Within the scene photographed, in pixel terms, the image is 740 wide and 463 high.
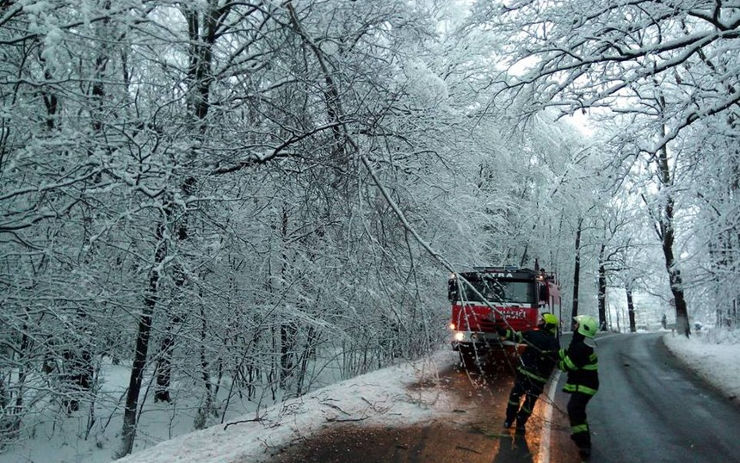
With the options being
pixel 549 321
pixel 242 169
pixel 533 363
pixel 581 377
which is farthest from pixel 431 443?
pixel 242 169

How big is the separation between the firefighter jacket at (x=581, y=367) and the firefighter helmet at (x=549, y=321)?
0.64 meters

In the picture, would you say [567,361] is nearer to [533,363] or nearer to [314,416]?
[533,363]

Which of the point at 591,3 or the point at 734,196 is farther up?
the point at 591,3

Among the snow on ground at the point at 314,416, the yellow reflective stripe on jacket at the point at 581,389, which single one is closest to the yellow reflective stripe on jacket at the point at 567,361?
the yellow reflective stripe on jacket at the point at 581,389

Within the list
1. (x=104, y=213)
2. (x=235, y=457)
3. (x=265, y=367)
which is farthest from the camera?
(x=265, y=367)

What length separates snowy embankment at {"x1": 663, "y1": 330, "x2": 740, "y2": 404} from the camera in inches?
411

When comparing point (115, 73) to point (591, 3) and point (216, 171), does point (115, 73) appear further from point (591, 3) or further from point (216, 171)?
point (591, 3)

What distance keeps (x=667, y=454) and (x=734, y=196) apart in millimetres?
7816

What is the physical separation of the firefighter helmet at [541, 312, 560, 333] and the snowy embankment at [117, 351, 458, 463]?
1.81 metres

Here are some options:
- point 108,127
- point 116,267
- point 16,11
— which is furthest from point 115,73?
point 116,267

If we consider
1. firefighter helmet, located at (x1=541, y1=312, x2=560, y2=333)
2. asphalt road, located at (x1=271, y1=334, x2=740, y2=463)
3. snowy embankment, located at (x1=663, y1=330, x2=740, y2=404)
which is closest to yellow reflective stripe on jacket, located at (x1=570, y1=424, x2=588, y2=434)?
asphalt road, located at (x1=271, y1=334, x2=740, y2=463)

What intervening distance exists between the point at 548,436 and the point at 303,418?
328 centimetres

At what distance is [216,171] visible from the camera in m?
6.52

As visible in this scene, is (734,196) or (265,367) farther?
(734,196)
